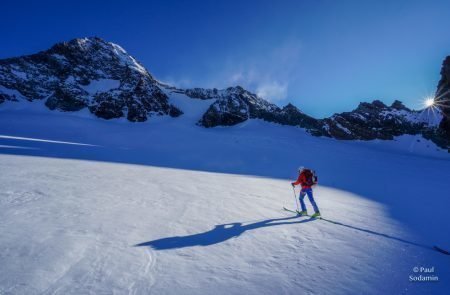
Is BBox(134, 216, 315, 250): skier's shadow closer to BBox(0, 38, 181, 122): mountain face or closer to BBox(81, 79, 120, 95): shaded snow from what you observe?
BBox(0, 38, 181, 122): mountain face

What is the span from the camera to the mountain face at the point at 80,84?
157ft

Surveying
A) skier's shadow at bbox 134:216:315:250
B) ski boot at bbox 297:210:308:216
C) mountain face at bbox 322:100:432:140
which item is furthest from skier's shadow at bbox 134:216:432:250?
mountain face at bbox 322:100:432:140

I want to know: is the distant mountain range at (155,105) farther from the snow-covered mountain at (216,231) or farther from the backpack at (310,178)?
the backpack at (310,178)

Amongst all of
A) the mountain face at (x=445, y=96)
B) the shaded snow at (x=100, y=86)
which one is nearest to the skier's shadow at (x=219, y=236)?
the mountain face at (x=445, y=96)

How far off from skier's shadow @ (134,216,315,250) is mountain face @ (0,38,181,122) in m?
43.2

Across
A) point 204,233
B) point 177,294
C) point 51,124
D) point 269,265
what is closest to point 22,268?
point 177,294

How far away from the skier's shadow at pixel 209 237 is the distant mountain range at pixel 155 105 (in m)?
38.6

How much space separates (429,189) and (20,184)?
70.5 ft

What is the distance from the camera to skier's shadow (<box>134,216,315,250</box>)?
5.66 metres

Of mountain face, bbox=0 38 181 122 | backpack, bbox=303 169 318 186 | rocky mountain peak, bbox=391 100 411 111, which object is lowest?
backpack, bbox=303 169 318 186

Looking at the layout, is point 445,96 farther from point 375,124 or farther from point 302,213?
point 302,213

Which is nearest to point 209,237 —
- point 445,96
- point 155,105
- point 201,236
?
point 201,236

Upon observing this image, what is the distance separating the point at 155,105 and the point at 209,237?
160 ft

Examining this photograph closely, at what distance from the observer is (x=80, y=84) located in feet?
182
